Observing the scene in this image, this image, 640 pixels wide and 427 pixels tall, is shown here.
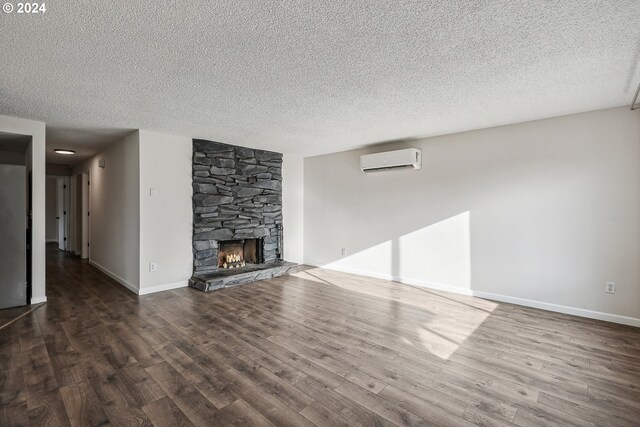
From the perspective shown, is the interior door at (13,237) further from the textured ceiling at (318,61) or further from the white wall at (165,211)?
the white wall at (165,211)

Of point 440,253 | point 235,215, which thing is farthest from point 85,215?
point 440,253

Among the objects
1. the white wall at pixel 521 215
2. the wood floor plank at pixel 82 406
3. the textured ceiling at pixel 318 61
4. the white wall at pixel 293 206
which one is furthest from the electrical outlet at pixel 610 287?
the white wall at pixel 293 206

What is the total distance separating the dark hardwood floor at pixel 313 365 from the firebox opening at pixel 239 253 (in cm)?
156

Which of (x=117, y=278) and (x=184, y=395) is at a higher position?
(x=117, y=278)

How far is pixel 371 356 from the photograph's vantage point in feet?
8.02

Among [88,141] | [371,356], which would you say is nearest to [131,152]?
[88,141]

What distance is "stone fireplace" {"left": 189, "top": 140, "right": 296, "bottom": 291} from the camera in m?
4.74

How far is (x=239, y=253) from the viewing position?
5664mm

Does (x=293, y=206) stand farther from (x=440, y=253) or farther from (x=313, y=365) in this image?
(x=313, y=365)

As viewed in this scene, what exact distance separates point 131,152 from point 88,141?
1185 millimetres

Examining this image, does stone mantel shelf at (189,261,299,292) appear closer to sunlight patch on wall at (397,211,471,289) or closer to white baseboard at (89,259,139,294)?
white baseboard at (89,259,139,294)

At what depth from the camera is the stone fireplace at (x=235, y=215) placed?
4.74 meters

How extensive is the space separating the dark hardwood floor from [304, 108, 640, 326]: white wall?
414mm

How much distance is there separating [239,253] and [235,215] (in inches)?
33.4
